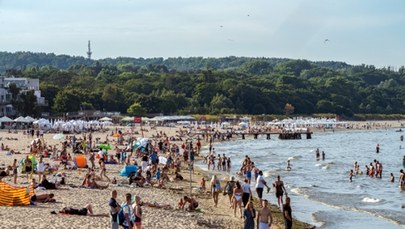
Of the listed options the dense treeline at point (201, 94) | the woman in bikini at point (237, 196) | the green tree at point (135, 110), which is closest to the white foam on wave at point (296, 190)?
the woman in bikini at point (237, 196)

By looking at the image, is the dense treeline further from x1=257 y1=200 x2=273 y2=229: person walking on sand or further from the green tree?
x1=257 y1=200 x2=273 y2=229: person walking on sand

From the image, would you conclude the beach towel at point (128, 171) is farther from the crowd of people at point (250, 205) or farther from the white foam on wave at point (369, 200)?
the white foam on wave at point (369, 200)

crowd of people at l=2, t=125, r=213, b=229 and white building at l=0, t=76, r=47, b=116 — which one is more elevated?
white building at l=0, t=76, r=47, b=116

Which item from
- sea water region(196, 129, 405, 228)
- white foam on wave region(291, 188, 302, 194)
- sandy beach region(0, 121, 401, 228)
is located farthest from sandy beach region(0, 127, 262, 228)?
white foam on wave region(291, 188, 302, 194)

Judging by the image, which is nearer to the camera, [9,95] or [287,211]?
[287,211]

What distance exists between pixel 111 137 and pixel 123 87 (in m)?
54.1

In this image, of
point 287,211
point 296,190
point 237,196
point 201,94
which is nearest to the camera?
point 287,211

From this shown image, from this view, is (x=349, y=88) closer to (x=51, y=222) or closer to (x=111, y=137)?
(x=111, y=137)

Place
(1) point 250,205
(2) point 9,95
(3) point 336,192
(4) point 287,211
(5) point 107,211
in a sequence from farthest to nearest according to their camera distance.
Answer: (2) point 9,95 < (3) point 336,192 < (5) point 107,211 < (4) point 287,211 < (1) point 250,205

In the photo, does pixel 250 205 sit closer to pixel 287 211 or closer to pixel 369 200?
pixel 287 211

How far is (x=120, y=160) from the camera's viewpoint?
35031 millimetres

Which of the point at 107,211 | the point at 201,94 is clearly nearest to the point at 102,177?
the point at 107,211

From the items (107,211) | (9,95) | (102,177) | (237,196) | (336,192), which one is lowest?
(336,192)

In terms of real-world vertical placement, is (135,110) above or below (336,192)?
above
